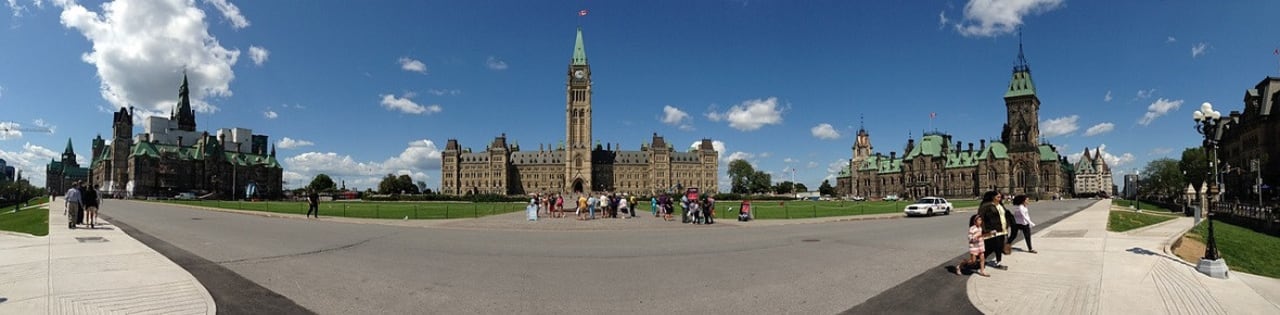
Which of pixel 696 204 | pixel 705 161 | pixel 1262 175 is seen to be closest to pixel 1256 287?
pixel 696 204

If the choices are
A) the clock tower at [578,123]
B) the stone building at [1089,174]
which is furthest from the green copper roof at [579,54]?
the stone building at [1089,174]

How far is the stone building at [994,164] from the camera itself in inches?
4469

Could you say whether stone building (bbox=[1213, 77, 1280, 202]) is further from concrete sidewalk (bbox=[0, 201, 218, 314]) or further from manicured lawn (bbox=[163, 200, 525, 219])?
concrete sidewalk (bbox=[0, 201, 218, 314])

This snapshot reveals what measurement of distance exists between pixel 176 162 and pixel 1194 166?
667 feet

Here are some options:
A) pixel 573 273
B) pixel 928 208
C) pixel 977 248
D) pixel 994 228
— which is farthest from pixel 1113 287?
pixel 928 208

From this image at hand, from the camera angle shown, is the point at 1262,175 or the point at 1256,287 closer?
the point at 1256,287

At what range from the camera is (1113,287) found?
885 cm

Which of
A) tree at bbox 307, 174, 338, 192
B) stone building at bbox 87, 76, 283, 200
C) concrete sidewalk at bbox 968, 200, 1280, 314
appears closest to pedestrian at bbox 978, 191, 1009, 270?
concrete sidewalk at bbox 968, 200, 1280, 314

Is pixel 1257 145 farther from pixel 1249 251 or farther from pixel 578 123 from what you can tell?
pixel 578 123

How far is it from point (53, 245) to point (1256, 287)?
24.3 m

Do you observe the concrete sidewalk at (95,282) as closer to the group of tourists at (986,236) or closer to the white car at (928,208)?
the group of tourists at (986,236)

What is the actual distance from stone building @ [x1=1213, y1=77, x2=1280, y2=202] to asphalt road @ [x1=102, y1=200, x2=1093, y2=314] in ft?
167

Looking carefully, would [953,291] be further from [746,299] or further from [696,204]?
[696,204]

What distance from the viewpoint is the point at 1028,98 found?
11669 centimetres
